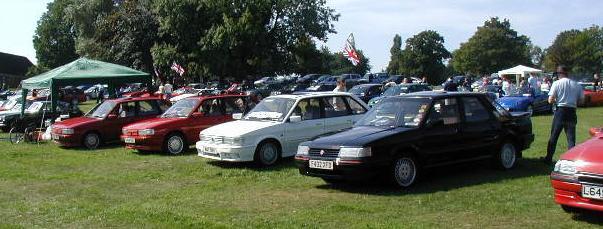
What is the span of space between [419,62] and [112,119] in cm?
8293

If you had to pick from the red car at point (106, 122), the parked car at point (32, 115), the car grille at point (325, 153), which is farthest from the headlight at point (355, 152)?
the parked car at point (32, 115)

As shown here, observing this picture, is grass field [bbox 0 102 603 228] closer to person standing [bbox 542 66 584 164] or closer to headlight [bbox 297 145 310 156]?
headlight [bbox 297 145 310 156]

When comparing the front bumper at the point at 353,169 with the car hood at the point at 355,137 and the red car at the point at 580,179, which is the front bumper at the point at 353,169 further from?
the red car at the point at 580,179

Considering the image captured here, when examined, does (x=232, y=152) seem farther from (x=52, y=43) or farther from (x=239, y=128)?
(x=52, y=43)

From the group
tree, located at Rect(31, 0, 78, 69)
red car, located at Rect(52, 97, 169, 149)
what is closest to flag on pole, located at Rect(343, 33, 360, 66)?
red car, located at Rect(52, 97, 169, 149)

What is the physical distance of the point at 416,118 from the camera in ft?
31.3

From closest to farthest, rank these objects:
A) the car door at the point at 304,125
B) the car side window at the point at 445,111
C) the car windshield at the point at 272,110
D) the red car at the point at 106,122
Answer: the car side window at the point at 445,111 < the car door at the point at 304,125 < the car windshield at the point at 272,110 < the red car at the point at 106,122

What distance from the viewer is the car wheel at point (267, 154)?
12.1m

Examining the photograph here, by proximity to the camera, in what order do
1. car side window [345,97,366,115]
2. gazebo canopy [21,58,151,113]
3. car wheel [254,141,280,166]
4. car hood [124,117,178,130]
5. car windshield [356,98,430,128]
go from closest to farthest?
car windshield [356,98,430,128]
car wheel [254,141,280,166]
car side window [345,97,366,115]
car hood [124,117,178,130]
gazebo canopy [21,58,151,113]

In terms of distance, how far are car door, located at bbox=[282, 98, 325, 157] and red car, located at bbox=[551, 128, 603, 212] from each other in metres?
6.16

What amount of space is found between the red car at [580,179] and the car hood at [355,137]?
105 inches

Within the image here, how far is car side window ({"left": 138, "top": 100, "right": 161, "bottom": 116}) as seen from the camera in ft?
58.3

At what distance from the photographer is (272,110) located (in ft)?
41.5

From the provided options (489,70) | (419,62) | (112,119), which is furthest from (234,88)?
(489,70)
